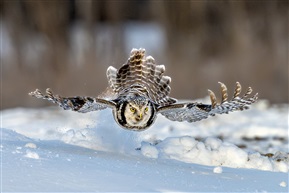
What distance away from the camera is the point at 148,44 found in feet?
38.1

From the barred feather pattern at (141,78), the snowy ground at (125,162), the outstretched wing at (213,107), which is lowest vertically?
the snowy ground at (125,162)

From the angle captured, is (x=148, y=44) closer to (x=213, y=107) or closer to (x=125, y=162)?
(x=213, y=107)

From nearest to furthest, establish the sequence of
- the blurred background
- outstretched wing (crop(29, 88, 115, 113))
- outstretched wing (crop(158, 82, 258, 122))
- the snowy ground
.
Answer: the snowy ground
outstretched wing (crop(29, 88, 115, 113))
outstretched wing (crop(158, 82, 258, 122))
the blurred background

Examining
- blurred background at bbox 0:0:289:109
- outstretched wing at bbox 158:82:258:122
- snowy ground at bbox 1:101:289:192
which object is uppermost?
blurred background at bbox 0:0:289:109

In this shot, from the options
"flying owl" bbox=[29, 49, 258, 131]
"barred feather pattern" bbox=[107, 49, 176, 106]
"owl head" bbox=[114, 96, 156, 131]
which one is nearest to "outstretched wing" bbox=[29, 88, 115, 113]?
"flying owl" bbox=[29, 49, 258, 131]

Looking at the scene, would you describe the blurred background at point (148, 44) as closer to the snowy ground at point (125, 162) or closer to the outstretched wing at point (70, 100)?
the snowy ground at point (125, 162)

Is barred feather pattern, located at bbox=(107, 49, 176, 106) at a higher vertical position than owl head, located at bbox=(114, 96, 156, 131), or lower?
higher

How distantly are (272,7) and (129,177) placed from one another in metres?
7.83

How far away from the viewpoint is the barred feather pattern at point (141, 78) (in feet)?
17.5

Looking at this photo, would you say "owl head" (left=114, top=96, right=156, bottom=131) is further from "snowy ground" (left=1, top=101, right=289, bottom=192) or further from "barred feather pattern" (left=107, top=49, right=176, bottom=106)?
"barred feather pattern" (left=107, top=49, right=176, bottom=106)

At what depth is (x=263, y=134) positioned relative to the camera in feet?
25.7

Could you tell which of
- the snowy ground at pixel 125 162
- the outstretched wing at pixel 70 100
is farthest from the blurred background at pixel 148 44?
the outstretched wing at pixel 70 100

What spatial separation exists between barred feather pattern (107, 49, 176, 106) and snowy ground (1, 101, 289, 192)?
0.24 meters

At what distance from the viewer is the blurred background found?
9875 mm
